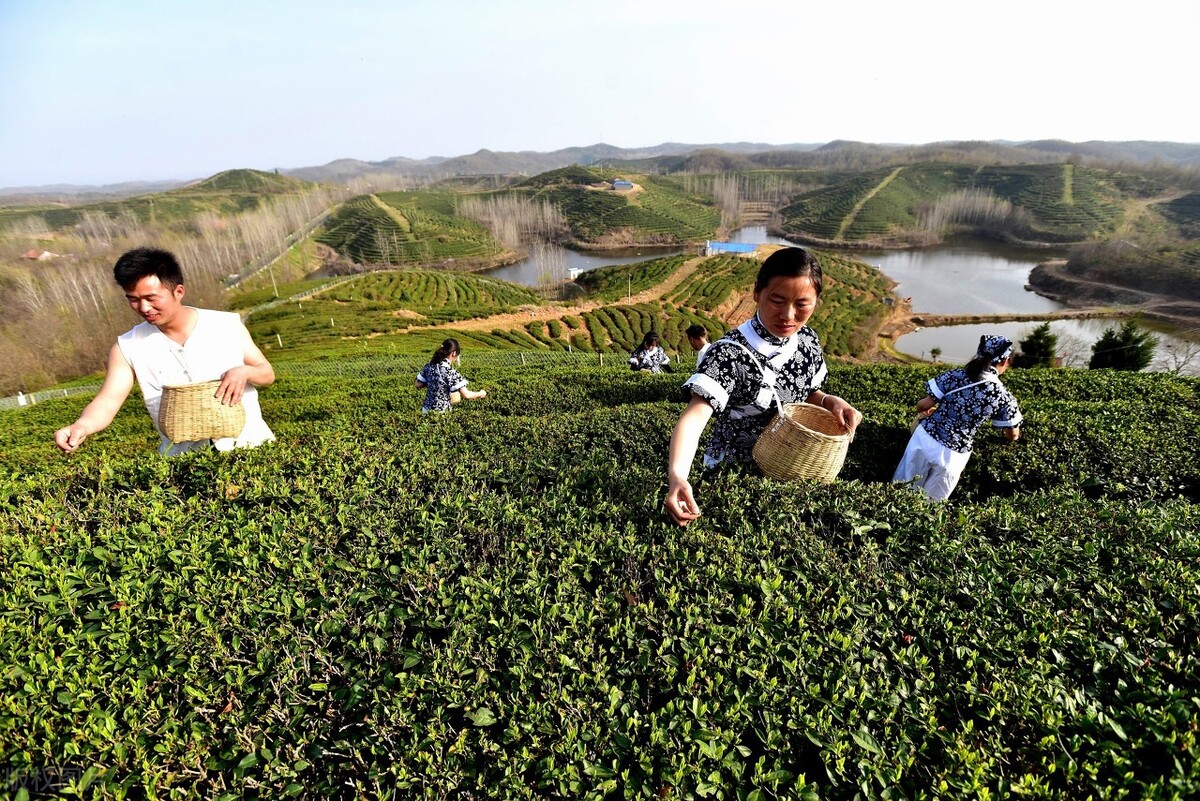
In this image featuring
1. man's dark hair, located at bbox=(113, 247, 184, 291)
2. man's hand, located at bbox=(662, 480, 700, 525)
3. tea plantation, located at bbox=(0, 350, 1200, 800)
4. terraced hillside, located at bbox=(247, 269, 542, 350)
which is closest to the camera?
tea plantation, located at bbox=(0, 350, 1200, 800)

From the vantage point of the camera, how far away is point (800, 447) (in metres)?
2.69

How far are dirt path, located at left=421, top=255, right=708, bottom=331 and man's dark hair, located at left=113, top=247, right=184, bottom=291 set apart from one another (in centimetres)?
3537

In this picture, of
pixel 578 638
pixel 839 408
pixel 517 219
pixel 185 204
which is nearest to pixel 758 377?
pixel 839 408

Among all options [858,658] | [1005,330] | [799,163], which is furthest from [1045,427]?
[799,163]

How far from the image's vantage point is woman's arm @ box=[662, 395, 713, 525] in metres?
2.16

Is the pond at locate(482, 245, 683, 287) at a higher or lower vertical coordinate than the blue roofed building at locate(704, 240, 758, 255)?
lower

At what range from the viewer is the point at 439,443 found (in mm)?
3982

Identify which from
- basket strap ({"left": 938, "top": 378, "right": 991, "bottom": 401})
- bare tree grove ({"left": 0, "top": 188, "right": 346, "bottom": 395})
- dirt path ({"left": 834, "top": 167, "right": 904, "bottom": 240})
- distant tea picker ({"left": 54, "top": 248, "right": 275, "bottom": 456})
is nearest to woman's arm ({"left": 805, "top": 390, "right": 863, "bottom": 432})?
basket strap ({"left": 938, "top": 378, "right": 991, "bottom": 401})

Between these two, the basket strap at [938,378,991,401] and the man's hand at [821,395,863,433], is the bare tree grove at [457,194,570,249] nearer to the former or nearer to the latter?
the basket strap at [938,378,991,401]

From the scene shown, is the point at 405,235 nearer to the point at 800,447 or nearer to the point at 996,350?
the point at 996,350

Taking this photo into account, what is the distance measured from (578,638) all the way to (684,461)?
88 centimetres

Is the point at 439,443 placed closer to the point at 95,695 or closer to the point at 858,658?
the point at 95,695

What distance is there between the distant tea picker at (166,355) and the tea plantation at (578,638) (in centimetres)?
41

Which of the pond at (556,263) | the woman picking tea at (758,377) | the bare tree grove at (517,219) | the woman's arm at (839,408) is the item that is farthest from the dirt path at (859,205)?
the woman picking tea at (758,377)
